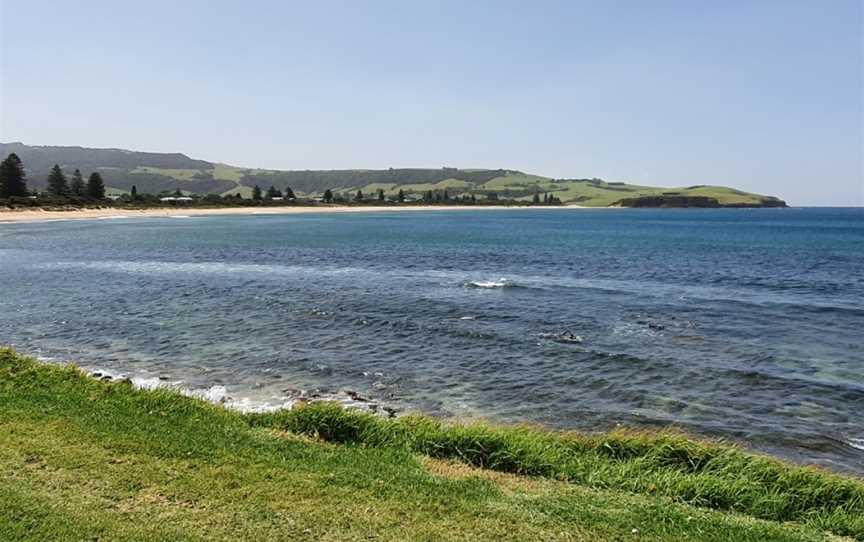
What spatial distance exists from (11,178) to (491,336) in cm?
14342

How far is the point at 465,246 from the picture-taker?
71750mm

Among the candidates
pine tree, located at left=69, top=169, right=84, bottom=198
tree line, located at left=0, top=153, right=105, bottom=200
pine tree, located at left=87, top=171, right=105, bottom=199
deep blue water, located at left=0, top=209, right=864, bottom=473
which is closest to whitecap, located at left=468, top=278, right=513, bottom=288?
deep blue water, located at left=0, top=209, right=864, bottom=473

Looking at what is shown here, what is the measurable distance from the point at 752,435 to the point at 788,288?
2907cm

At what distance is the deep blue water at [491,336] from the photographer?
Answer: 50.9 ft

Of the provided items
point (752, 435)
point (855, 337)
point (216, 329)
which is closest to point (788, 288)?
point (855, 337)

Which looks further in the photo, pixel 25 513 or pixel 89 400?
pixel 89 400

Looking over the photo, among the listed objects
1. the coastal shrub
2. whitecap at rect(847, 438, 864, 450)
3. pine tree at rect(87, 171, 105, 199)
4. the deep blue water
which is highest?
pine tree at rect(87, 171, 105, 199)

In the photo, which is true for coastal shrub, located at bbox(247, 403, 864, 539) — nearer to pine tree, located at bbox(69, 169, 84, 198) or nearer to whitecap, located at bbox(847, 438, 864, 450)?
whitecap, located at bbox(847, 438, 864, 450)

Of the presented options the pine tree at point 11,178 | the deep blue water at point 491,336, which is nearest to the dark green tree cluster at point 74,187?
the pine tree at point 11,178

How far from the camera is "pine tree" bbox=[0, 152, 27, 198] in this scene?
127 metres

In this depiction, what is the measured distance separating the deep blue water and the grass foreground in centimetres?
406

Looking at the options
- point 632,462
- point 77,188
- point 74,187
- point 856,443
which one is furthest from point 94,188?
point 856,443

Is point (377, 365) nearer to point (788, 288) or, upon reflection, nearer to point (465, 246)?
point (788, 288)

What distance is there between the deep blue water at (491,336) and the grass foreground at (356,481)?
406 centimetres
